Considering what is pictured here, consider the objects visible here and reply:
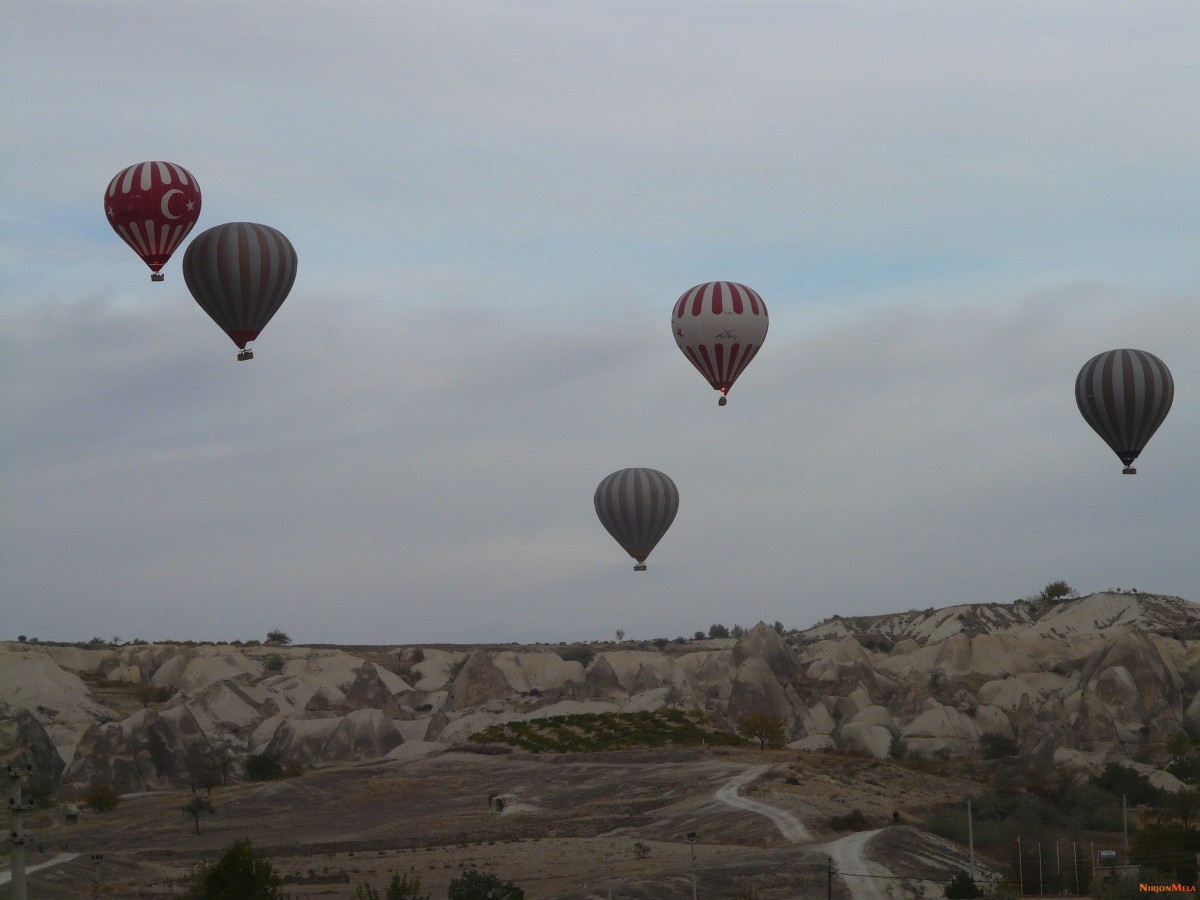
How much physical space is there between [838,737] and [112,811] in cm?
3684

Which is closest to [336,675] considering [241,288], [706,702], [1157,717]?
[706,702]

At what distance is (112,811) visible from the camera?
2441 inches

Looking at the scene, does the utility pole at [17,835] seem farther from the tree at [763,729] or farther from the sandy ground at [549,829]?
the tree at [763,729]

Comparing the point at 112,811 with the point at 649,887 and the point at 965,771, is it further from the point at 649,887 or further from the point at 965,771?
the point at 965,771

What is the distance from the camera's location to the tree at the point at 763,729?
253 feet

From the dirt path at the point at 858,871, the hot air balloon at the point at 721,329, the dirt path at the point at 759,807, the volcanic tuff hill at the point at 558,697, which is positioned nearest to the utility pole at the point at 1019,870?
the dirt path at the point at 858,871

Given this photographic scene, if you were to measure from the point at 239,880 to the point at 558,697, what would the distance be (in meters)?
50.1

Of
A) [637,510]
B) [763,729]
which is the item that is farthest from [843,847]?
[763,729]

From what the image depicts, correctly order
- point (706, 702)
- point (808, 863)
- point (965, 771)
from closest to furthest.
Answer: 1. point (808, 863)
2. point (965, 771)
3. point (706, 702)

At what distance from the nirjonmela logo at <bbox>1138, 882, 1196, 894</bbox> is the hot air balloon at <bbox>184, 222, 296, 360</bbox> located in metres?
28.8

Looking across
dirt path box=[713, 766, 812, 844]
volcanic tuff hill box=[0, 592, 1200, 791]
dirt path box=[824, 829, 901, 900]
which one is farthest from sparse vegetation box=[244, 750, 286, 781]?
dirt path box=[824, 829, 901, 900]

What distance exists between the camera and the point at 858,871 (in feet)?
139

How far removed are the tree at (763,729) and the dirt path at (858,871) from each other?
29488 millimetres

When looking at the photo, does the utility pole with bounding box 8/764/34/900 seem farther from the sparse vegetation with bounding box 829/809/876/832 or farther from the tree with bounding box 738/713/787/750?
the tree with bounding box 738/713/787/750
